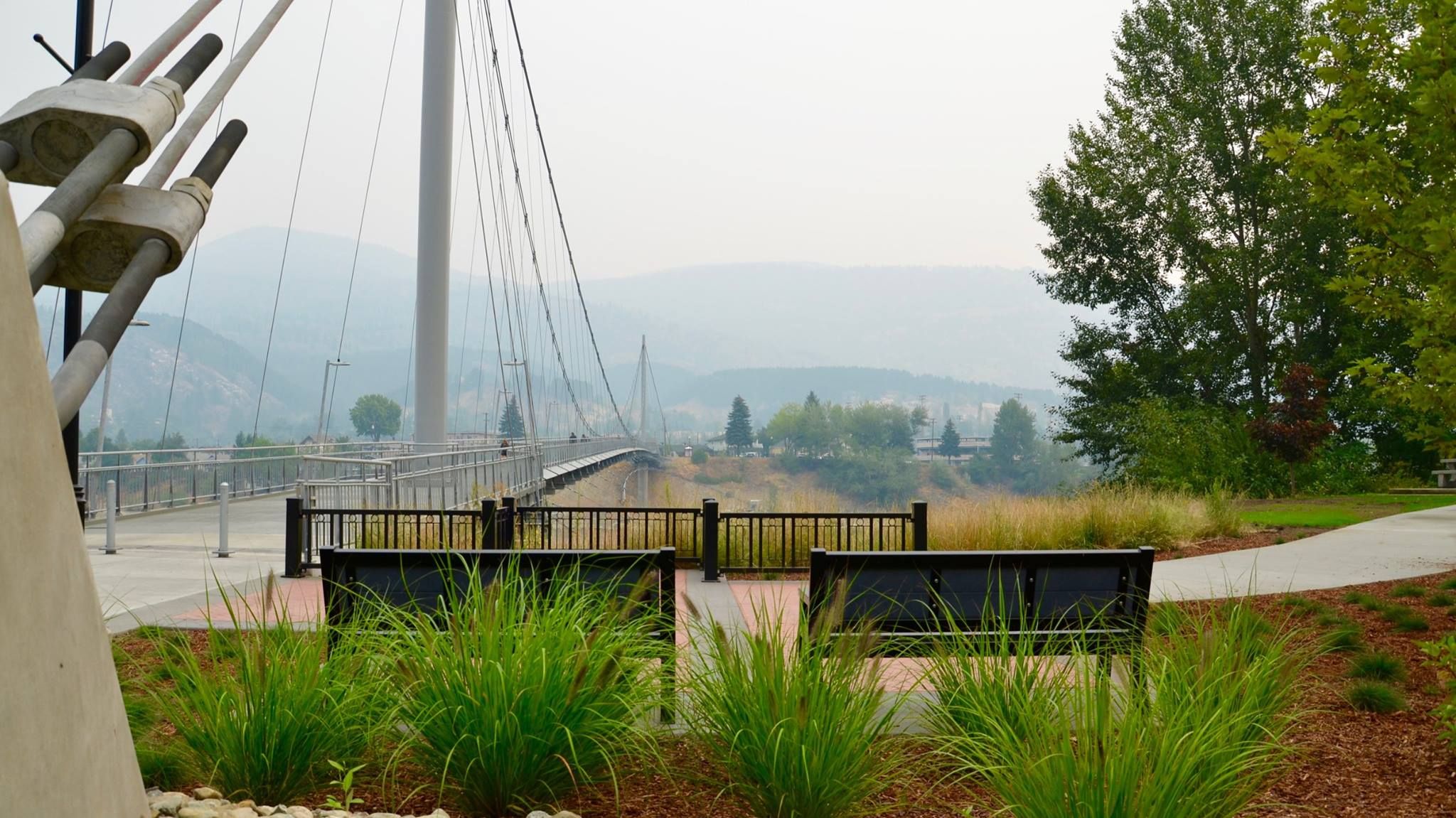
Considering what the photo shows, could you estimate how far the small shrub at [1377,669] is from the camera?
19.1ft

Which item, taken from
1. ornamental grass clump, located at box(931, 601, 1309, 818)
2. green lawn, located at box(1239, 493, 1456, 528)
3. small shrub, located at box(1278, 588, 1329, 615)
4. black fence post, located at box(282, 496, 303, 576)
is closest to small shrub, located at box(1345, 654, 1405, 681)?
ornamental grass clump, located at box(931, 601, 1309, 818)

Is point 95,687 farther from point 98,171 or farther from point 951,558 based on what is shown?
point 951,558

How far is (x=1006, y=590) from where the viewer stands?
18.7ft

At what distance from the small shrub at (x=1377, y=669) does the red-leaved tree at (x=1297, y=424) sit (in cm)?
1923

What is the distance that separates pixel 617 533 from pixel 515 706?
8485mm

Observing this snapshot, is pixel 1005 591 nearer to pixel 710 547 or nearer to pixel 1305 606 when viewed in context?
pixel 1305 606

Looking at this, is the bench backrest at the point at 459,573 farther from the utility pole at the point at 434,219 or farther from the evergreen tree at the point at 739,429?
the evergreen tree at the point at 739,429

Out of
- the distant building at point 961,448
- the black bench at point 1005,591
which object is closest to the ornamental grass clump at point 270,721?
the black bench at point 1005,591

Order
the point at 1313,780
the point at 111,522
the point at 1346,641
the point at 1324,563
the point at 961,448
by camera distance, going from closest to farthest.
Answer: the point at 1313,780, the point at 1346,641, the point at 1324,563, the point at 111,522, the point at 961,448

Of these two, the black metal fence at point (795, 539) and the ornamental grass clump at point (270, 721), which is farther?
the black metal fence at point (795, 539)

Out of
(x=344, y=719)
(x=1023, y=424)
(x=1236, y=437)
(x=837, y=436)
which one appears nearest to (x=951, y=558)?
(x=344, y=719)

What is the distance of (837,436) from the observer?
6491 inches

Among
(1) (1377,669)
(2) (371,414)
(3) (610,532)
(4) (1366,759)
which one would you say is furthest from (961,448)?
(4) (1366,759)

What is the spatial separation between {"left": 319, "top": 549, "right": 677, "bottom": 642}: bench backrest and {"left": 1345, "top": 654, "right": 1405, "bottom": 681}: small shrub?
388cm
